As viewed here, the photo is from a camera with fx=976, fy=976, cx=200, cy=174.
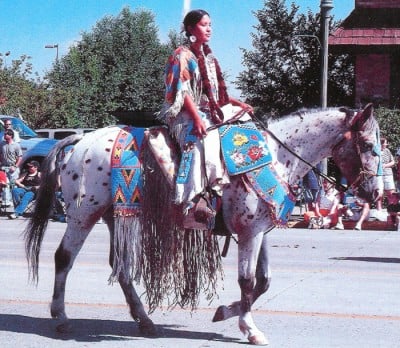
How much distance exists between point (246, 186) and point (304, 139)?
680mm

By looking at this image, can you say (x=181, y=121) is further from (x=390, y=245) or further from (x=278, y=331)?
(x=390, y=245)

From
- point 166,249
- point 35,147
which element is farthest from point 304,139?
point 35,147

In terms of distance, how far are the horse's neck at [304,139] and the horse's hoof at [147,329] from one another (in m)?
1.52

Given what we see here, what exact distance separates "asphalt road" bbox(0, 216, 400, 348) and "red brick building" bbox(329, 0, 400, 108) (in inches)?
721

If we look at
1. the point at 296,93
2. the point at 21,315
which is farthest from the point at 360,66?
the point at 21,315

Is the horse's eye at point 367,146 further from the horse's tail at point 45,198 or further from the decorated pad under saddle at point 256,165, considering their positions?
the horse's tail at point 45,198

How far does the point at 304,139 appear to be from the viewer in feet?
24.5

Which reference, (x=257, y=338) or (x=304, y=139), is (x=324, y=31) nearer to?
(x=304, y=139)

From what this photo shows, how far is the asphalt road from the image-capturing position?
7258 mm

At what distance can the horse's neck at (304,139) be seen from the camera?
739 cm

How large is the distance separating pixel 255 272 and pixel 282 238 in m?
9.51

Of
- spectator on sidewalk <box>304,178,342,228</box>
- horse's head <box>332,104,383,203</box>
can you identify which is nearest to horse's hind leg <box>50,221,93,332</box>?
horse's head <box>332,104,383,203</box>

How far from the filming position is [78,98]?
52.0 meters

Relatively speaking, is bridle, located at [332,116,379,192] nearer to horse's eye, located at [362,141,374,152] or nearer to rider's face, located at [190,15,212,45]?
horse's eye, located at [362,141,374,152]
